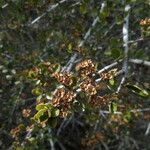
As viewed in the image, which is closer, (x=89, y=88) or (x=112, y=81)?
(x=89, y=88)

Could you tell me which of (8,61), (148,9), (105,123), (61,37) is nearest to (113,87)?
(61,37)

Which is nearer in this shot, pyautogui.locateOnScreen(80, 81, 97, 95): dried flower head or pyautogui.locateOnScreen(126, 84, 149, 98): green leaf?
pyautogui.locateOnScreen(80, 81, 97, 95): dried flower head

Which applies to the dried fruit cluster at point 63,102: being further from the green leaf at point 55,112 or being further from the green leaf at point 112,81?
the green leaf at point 112,81

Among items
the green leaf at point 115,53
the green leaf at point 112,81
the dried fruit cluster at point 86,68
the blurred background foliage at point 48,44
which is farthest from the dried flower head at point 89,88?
the blurred background foliage at point 48,44

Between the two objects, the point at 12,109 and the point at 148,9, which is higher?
the point at 148,9

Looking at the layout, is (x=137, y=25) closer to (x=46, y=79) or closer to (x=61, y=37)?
(x=61, y=37)

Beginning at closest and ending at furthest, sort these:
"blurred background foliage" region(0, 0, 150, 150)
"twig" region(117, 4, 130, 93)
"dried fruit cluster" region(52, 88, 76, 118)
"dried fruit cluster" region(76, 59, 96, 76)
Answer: "dried fruit cluster" region(52, 88, 76, 118) < "dried fruit cluster" region(76, 59, 96, 76) < "twig" region(117, 4, 130, 93) < "blurred background foliage" region(0, 0, 150, 150)

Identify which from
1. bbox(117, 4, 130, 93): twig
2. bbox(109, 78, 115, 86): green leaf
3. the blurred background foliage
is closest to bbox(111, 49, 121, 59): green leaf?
bbox(117, 4, 130, 93): twig

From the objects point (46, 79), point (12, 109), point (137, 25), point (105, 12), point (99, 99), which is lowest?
point (99, 99)

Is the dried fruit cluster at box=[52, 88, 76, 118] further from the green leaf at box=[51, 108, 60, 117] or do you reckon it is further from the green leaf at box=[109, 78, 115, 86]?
the green leaf at box=[109, 78, 115, 86]

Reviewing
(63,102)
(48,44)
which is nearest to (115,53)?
(63,102)

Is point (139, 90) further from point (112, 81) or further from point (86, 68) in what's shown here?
point (86, 68)
